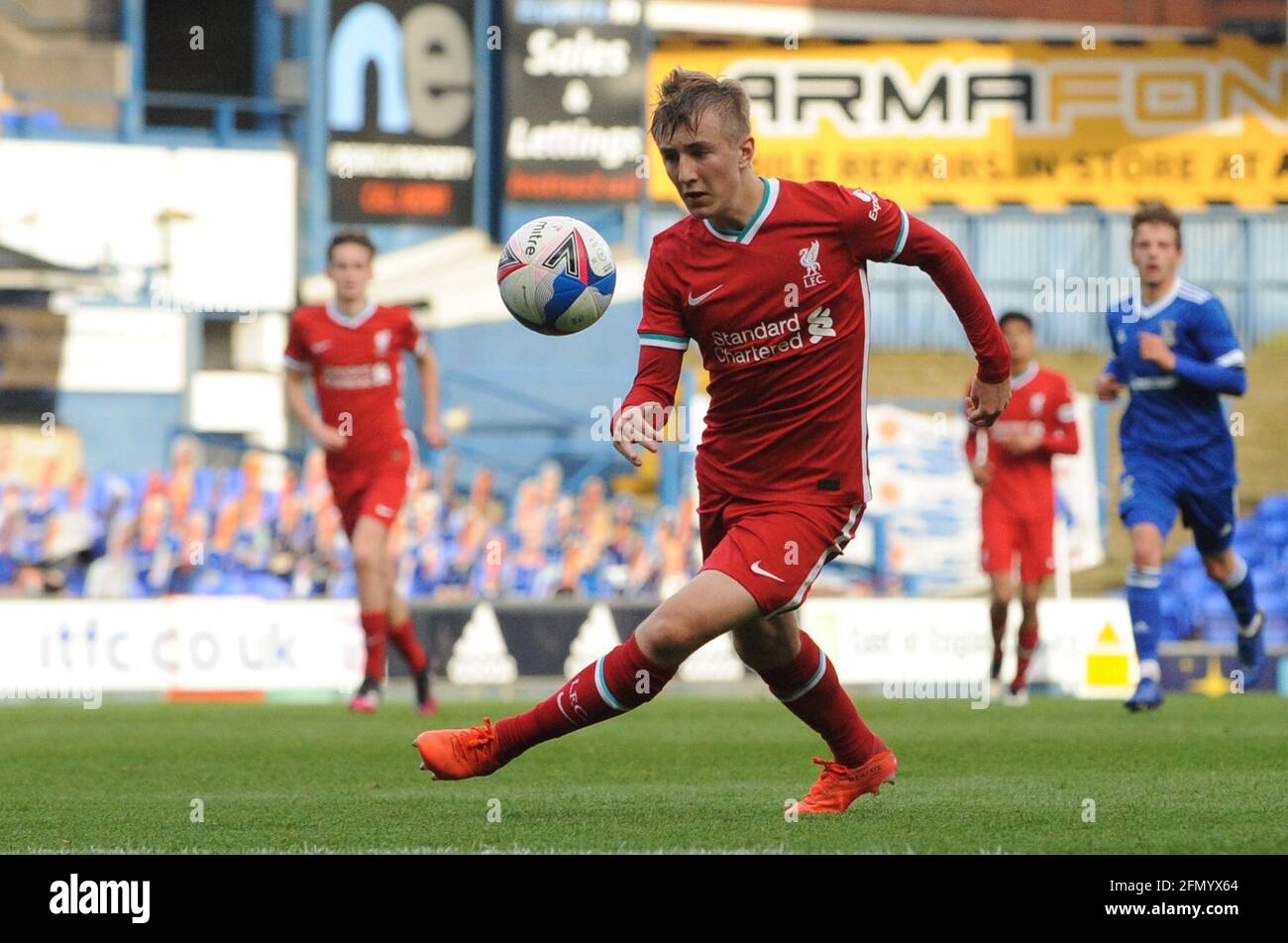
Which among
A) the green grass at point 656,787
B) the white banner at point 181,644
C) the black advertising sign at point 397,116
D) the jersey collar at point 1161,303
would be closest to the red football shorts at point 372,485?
the green grass at point 656,787

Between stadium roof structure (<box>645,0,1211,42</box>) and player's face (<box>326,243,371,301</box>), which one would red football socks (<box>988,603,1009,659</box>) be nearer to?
player's face (<box>326,243,371,301</box>)

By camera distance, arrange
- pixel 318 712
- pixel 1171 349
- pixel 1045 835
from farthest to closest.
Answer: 1. pixel 318 712
2. pixel 1171 349
3. pixel 1045 835

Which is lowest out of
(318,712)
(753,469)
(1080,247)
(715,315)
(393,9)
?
(318,712)

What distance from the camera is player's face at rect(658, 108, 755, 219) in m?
5.59

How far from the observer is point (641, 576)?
760 inches

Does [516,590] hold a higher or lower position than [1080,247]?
lower

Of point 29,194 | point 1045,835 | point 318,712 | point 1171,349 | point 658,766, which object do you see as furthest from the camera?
point 29,194

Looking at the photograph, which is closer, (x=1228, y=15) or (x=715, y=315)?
(x=715, y=315)

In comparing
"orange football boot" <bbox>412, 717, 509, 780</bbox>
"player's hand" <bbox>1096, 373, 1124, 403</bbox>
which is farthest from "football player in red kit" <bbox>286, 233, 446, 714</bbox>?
"orange football boot" <bbox>412, 717, 509, 780</bbox>

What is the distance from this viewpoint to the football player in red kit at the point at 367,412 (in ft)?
36.3

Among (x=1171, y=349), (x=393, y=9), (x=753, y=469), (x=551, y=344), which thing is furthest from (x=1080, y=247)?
(x=753, y=469)

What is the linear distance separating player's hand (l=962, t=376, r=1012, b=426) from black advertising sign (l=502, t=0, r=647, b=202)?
17022 mm
